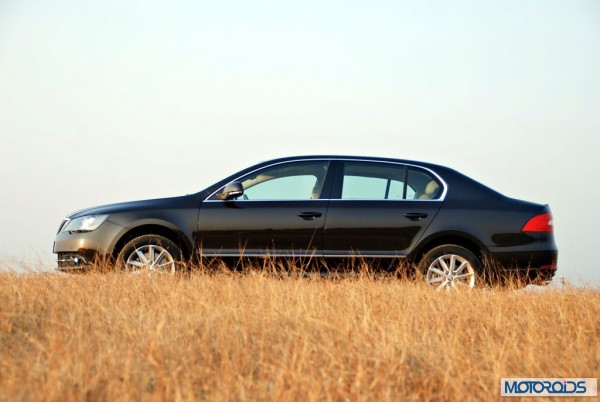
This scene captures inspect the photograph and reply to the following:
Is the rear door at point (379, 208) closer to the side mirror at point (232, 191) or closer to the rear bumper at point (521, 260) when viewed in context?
the rear bumper at point (521, 260)

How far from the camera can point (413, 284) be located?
8898 mm

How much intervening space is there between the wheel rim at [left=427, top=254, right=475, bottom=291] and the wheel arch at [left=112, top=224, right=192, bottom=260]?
8.91 ft

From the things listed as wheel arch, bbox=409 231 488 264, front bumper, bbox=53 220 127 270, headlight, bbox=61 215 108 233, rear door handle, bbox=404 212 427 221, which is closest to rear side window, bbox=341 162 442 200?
rear door handle, bbox=404 212 427 221

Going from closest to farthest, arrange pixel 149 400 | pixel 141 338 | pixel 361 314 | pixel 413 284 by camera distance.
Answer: pixel 149 400
pixel 141 338
pixel 361 314
pixel 413 284

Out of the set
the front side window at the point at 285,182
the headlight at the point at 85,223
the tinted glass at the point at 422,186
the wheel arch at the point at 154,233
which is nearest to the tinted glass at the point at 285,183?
the front side window at the point at 285,182

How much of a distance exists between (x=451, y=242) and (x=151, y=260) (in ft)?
11.0

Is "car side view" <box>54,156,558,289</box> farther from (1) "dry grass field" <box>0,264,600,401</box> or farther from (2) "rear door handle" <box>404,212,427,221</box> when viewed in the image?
(1) "dry grass field" <box>0,264,600,401</box>

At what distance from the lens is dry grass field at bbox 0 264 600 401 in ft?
15.3

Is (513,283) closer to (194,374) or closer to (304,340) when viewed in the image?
(304,340)

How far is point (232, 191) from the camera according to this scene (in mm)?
9039

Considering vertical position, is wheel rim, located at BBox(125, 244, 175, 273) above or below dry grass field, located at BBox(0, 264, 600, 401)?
above

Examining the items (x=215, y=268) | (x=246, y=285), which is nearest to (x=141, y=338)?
(x=246, y=285)

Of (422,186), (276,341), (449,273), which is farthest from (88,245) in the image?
(276,341)

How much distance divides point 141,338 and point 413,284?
13.2ft
